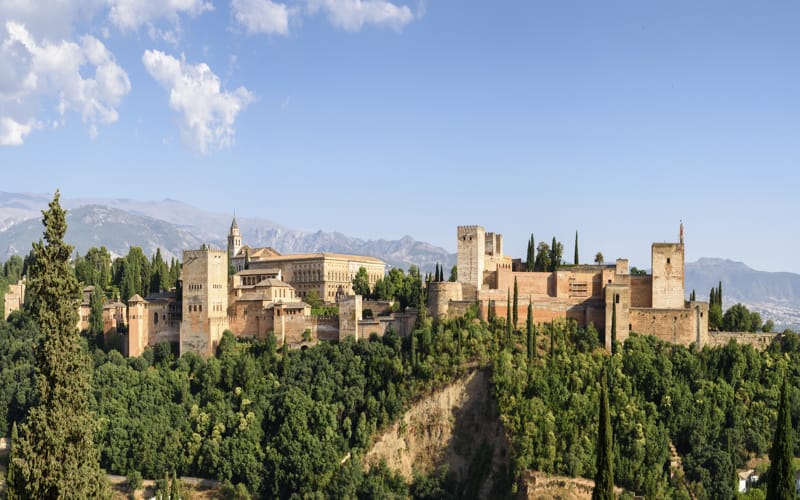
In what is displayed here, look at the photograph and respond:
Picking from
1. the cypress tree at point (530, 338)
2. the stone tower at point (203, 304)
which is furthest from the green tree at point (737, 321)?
the stone tower at point (203, 304)

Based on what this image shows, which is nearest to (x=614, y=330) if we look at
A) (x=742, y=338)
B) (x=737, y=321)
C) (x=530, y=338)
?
(x=530, y=338)

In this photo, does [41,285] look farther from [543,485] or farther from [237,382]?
[237,382]

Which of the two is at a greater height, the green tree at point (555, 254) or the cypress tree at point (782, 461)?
the green tree at point (555, 254)

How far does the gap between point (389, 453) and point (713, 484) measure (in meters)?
16.9

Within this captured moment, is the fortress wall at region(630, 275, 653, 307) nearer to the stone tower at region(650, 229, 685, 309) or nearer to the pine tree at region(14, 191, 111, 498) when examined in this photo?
the stone tower at region(650, 229, 685, 309)

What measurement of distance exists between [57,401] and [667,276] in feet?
139

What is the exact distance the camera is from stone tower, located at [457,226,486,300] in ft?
186

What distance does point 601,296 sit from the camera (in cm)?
5394

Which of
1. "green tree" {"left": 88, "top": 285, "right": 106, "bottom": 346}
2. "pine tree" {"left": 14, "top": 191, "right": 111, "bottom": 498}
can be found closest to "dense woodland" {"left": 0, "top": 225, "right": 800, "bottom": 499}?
"green tree" {"left": 88, "top": 285, "right": 106, "bottom": 346}

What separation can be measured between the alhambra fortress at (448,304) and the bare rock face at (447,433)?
492cm

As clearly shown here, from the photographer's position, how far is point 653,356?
50.5 m

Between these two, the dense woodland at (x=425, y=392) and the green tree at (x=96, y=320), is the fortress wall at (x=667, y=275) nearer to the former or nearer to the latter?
the dense woodland at (x=425, y=392)

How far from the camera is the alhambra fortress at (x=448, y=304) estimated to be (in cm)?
5250

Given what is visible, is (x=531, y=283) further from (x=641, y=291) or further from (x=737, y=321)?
(x=737, y=321)
